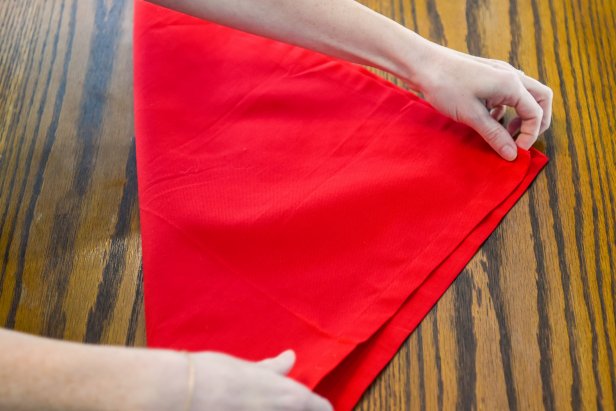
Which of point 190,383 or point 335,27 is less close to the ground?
point 335,27

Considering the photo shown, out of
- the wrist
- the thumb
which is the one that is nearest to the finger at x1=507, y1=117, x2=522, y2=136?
the wrist

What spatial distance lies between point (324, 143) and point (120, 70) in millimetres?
322

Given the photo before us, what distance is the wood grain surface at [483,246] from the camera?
59 centimetres

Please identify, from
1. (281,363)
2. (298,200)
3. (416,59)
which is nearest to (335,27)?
(416,59)

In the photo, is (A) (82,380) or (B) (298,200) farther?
(B) (298,200)

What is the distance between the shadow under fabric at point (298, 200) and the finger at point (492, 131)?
2 centimetres

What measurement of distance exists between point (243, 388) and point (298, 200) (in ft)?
0.76

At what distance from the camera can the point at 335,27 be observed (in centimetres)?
71

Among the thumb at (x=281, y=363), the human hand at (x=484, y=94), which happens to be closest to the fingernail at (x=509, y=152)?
the human hand at (x=484, y=94)

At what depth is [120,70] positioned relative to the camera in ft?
2.68

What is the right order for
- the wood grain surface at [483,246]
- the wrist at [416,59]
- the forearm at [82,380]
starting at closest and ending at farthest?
the forearm at [82,380], the wood grain surface at [483,246], the wrist at [416,59]

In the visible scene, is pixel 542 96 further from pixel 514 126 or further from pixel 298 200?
pixel 298 200

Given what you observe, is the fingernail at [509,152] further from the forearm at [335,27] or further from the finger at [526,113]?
the forearm at [335,27]

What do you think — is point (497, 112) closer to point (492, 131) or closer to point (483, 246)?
point (492, 131)
